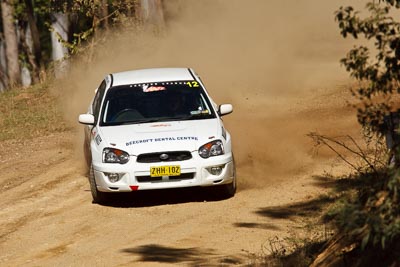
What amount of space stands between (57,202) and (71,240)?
2577 millimetres

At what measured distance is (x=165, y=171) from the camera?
1327 centimetres

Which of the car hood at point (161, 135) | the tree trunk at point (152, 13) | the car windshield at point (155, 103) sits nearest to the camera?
the car hood at point (161, 135)

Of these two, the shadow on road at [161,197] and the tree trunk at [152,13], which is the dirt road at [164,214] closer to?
the shadow on road at [161,197]

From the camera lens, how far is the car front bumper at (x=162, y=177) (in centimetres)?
1331

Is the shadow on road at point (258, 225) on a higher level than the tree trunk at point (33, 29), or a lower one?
higher

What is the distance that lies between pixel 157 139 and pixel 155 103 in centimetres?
119

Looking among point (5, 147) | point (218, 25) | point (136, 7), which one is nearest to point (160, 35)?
point (136, 7)

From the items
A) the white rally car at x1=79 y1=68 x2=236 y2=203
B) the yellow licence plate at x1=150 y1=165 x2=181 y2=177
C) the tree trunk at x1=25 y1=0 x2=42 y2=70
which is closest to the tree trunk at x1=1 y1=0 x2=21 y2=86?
the tree trunk at x1=25 y1=0 x2=42 y2=70

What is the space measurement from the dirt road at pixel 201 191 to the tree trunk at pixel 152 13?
65cm

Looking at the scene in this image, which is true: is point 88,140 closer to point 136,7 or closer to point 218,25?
point 136,7

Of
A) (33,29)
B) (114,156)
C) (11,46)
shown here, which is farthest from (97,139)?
(11,46)

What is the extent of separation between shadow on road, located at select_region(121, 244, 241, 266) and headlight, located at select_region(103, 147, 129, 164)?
213 cm

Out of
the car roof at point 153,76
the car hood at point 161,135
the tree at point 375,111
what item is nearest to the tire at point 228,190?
the car hood at point 161,135

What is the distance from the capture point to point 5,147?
68.6 feet
